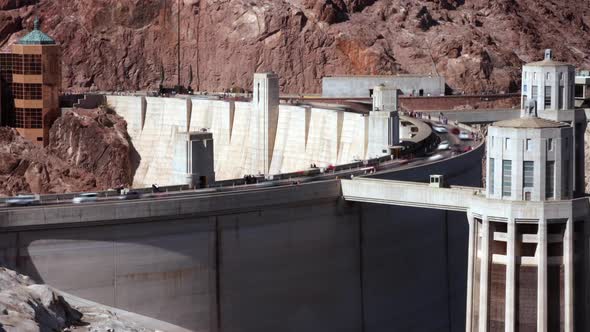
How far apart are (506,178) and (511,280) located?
4.32 m

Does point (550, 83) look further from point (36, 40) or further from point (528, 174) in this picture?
point (36, 40)

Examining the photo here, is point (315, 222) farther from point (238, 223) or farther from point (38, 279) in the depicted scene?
point (38, 279)

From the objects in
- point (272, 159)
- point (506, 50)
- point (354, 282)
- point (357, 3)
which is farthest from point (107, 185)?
point (354, 282)

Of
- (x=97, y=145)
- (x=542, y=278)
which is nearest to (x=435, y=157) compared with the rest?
(x=542, y=278)

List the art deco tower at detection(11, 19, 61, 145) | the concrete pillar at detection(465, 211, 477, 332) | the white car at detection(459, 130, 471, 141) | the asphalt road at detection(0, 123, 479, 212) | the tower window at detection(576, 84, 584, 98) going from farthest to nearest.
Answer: the tower window at detection(576, 84, 584, 98) → the art deco tower at detection(11, 19, 61, 145) → the white car at detection(459, 130, 471, 141) → the asphalt road at detection(0, 123, 479, 212) → the concrete pillar at detection(465, 211, 477, 332)

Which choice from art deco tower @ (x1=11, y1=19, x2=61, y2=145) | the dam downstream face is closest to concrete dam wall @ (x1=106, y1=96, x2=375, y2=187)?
art deco tower @ (x1=11, y1=19, x2=61, y2=145)

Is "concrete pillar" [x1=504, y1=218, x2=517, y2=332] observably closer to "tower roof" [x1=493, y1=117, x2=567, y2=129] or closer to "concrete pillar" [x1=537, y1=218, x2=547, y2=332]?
"concrete pillar" [x1=537, y1=218, x2=547, y2=332]

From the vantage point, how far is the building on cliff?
125688mm

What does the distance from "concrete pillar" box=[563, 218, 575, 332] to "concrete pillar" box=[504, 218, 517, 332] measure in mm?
2193

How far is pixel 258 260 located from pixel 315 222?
167 inches

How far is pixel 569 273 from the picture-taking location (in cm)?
6462

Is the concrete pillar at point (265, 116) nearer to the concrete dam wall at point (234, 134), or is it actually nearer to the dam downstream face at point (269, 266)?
the concrete dam wall at point (234, 134)

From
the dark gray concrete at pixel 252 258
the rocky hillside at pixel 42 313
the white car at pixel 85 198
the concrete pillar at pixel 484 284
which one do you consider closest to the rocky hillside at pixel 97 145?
the dark gray concrete at pixel 252 258

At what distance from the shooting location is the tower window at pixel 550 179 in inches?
2544
